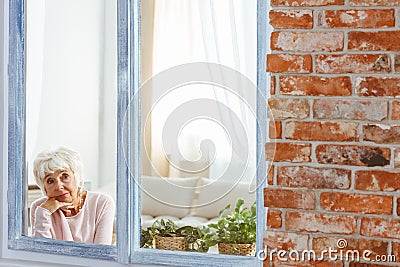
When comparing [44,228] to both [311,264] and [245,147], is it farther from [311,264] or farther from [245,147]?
[311,264]

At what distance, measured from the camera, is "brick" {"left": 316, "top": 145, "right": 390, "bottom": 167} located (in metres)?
2.46

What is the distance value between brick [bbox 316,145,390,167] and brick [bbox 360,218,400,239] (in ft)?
0.61

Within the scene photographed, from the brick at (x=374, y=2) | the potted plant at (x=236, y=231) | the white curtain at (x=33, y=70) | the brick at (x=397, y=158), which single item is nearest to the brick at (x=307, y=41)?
the brick at (x=374, y=2)

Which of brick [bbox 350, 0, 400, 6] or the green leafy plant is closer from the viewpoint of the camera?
brick [bbox 350, 0, 400, 6]

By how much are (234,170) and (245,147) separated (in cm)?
10

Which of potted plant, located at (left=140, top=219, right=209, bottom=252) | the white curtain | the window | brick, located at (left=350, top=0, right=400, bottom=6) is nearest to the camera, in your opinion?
brick, located at (left=350, top=0, right=400, bottom=6)

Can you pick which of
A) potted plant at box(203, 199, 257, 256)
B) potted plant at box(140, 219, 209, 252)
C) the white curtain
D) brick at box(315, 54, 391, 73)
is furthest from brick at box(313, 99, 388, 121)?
the white curtain

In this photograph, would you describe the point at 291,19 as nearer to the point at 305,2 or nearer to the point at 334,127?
the point at 305,2

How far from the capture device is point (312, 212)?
8.30 ft

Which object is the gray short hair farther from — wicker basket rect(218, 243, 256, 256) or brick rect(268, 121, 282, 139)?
brick rect(268, 121, 282, 139)

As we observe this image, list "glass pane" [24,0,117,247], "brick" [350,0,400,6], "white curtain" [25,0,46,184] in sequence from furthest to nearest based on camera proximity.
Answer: "white curtain" [25,0,46,184], "glass pane" [24,0,117,247], "brick" [350,0,400,6]

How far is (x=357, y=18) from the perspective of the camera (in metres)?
2.46

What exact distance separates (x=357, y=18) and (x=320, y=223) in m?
0.70

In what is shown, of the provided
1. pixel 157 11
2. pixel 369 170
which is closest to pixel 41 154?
pixel 157 11
